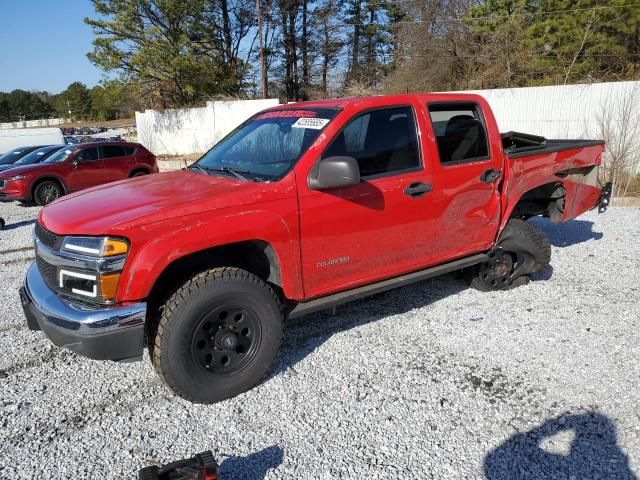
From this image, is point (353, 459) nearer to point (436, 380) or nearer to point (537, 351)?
point (436, 380)

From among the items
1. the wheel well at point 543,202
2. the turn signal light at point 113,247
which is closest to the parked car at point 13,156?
the turn signal light at point 113,247

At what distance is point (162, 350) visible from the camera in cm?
284

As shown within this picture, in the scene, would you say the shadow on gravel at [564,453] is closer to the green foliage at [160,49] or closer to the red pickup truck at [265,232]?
the red pickup truck at [265,232]

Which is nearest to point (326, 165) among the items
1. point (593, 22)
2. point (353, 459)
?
point (353, 459)

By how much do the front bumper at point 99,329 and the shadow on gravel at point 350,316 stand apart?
1.07 metres

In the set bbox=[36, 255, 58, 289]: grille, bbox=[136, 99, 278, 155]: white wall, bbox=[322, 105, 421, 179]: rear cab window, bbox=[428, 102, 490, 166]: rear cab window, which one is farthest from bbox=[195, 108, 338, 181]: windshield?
bbox=[136, 99, 278, 155]: white wall

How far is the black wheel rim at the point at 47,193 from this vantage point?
11.6 m

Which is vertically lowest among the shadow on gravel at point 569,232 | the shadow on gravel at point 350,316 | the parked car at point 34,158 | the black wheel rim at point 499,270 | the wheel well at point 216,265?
the shadow on gravel at point 350,316

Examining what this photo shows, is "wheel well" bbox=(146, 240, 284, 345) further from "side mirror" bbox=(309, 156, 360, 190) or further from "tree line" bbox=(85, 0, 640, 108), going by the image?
"tree line" bbox=(85, 0, 640, 108)

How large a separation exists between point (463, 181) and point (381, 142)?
85 centimetres

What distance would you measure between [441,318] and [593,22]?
662 inches

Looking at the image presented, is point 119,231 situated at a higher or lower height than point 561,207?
higher

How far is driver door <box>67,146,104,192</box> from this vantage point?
1221 centimetres

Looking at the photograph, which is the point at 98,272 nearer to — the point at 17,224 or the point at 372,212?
the point at 372,212
